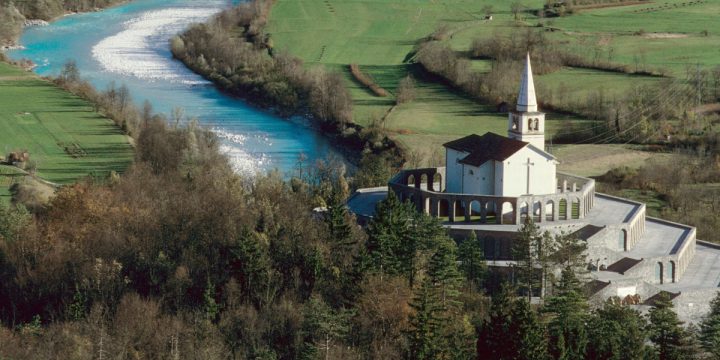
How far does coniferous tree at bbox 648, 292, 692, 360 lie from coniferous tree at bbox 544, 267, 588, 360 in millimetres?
2383

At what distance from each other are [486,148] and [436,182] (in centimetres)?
545

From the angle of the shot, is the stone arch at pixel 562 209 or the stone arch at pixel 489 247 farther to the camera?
the stone arch at pixel 562 209

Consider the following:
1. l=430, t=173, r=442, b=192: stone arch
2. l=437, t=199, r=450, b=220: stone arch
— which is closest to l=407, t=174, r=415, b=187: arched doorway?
l=430, t=173, r=442, b=192: stone arch

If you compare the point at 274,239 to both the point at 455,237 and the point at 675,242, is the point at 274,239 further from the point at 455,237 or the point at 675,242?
the point at 675,242

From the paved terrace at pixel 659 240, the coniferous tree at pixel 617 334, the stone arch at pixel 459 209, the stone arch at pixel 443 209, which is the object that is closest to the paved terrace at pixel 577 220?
the stone arch at pixel 459 209

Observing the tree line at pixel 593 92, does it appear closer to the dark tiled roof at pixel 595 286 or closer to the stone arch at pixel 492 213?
the stone arch at pixel 492 213

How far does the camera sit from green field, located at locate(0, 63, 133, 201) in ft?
282

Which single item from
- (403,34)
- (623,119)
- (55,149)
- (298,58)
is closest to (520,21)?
(403,34)

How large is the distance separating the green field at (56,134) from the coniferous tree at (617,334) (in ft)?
110

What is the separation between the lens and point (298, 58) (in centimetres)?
12056

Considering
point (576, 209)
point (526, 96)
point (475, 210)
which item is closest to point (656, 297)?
point (576, 209)

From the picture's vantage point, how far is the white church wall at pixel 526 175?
65.3 meters

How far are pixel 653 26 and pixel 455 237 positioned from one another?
218 ft

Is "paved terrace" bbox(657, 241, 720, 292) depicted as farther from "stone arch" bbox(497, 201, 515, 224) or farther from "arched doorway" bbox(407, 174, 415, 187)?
"arched doorway" bbox(407, 174, 415, 187)
